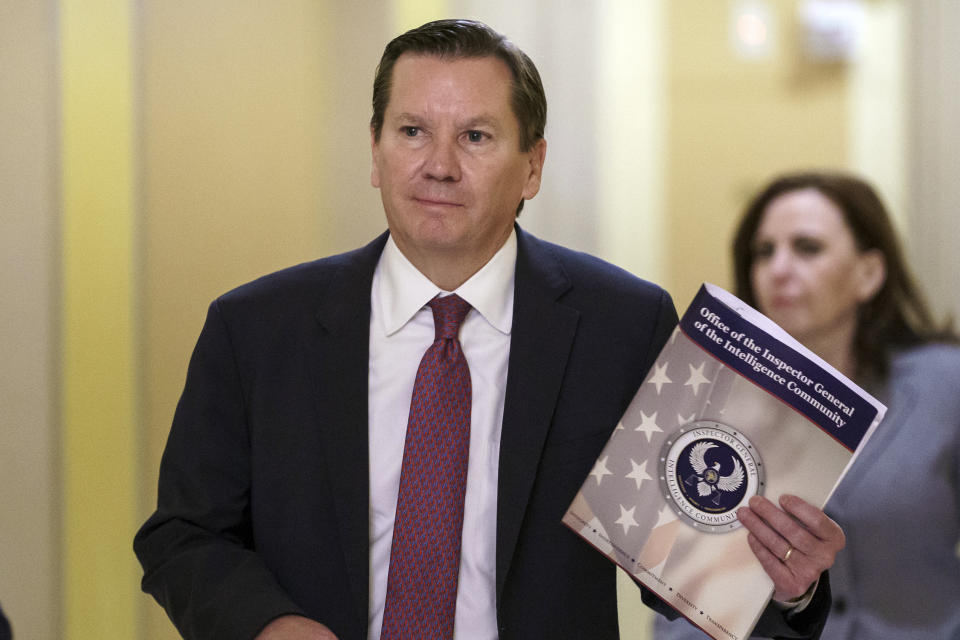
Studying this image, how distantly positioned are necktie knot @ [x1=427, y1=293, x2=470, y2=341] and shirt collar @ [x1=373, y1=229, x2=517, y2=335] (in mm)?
10

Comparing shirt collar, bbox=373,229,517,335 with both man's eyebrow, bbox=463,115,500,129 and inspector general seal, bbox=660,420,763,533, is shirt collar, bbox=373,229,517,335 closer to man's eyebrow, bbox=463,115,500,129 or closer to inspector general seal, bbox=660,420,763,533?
man's eyebrow, bbox=463,115,500,129

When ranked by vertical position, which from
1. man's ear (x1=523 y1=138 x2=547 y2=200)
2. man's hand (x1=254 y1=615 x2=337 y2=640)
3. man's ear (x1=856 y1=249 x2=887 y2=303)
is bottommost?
man's hand (x1=254 y1=615 x2=337 y2=640)

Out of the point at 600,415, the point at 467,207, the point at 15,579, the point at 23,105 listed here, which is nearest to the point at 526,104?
the point at 467,207

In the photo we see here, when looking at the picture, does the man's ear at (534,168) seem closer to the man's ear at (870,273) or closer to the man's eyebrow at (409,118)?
the man's eyebrow at (409,118)

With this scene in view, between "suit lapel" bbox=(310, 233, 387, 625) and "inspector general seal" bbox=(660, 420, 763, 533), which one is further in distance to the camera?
"suit lapel" bbox=(310, 233, 387, 625)

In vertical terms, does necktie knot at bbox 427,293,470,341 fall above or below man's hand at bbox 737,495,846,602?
above

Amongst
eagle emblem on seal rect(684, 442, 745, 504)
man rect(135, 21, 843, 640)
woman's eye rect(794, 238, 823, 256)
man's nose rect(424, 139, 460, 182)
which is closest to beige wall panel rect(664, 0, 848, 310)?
woman's eye rect(794, 238, 823, 256)

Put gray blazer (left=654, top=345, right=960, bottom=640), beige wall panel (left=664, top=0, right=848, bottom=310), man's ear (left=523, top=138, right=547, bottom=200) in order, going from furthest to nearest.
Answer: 1. beige wall panel (left=664, top=0, right=848, bottom=310)
2. gray blazer (left=654, top=345, right=960, bottom=640)
3. man's ear (left=523, top=138, right=547, bottom=200)

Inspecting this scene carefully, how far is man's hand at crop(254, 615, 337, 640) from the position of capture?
1.31 meters

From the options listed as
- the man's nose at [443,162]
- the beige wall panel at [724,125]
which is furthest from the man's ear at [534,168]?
the beige wall panel at [724,125]

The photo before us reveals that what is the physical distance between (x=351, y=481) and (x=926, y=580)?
1571mm

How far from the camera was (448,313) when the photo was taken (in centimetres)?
157

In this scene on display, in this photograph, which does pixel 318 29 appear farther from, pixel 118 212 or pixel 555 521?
pixel 555 521

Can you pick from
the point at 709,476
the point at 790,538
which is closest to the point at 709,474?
the point at 709,476
